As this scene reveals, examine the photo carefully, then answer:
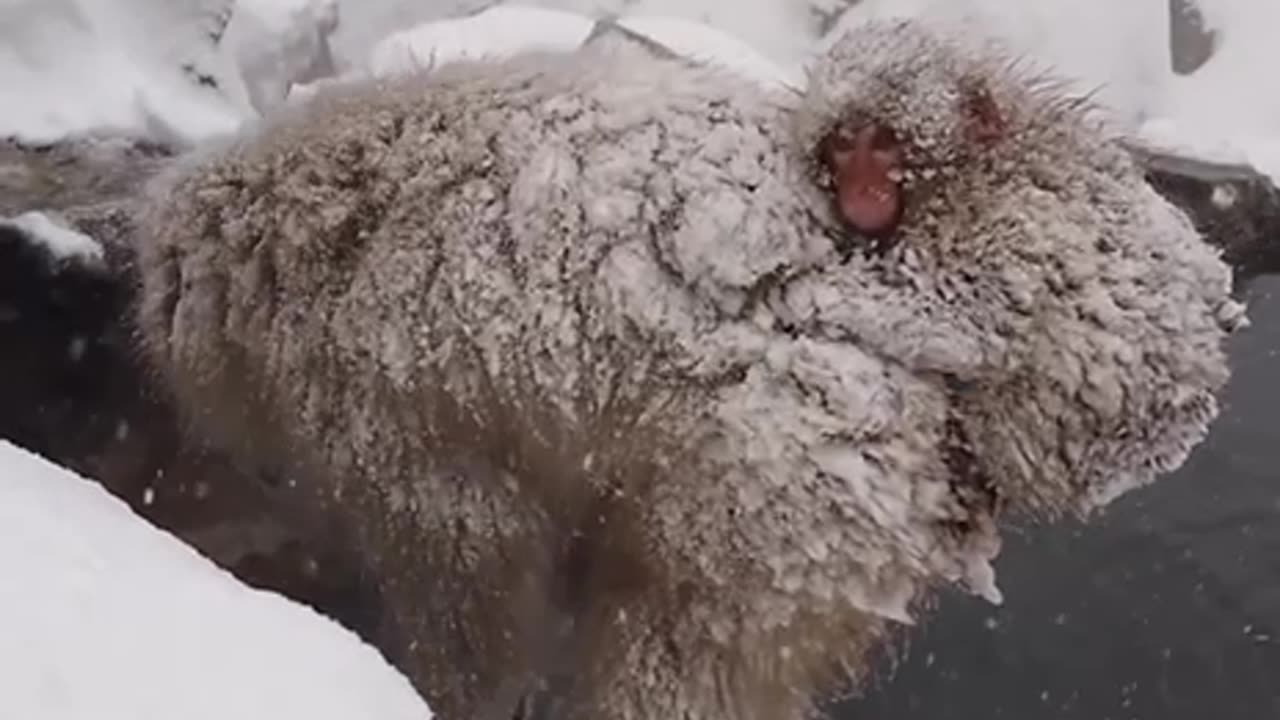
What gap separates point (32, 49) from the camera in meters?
3.56

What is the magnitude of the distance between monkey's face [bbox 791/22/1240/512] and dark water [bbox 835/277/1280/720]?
3.46 ft

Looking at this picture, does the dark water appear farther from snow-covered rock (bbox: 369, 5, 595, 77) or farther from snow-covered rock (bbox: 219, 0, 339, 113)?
snow-covered rock (bbox: 219, 0, 339, 113)

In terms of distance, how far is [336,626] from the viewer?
5.19 ft

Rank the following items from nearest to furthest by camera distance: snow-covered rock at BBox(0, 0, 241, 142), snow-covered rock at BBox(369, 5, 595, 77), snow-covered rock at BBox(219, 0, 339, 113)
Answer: snow-covered rock at BBox(369, 5, 595, 77), snow-covered rock at BBox(0, 0, 241, 142), snow-covered rock at BBox(219, 0, 339, 113)

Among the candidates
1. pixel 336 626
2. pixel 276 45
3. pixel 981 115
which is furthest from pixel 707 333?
pixel 276 45

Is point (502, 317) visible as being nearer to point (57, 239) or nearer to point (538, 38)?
point (57, 239)

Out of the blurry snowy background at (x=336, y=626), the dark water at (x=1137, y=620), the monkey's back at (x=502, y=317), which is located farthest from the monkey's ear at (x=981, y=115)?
the dark water at (x=1137, y=620)

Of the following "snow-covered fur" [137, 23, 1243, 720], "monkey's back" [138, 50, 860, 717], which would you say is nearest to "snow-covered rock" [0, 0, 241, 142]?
"monkey's back" [138, 50, 860, 717]

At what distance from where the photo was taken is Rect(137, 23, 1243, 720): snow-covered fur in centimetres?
194

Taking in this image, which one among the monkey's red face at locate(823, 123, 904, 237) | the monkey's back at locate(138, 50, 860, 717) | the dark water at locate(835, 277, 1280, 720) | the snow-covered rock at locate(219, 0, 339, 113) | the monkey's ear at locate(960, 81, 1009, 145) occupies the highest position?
the monkey's ear at locate(960, 81, 1009, 145)

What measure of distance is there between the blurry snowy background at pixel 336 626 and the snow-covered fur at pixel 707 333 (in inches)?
10.3

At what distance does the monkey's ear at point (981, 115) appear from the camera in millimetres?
1938

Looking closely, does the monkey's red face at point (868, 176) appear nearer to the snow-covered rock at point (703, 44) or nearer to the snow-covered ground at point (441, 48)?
the snow-covered ground at point (441, 48)

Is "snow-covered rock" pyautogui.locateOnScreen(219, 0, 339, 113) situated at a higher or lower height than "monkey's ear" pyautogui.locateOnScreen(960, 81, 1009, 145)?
lower
